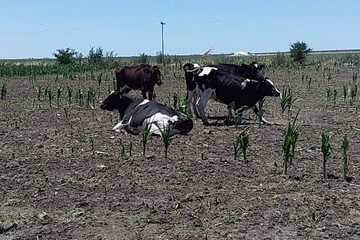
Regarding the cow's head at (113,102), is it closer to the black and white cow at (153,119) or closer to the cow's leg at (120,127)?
the black and white cow at (153,119)

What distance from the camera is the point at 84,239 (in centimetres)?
610

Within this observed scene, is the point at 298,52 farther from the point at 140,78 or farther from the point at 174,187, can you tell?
the point at 174,187

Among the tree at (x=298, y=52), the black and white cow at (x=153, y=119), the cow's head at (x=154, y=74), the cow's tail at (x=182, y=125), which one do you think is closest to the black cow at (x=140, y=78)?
the cow's head at (x=154, y=74)

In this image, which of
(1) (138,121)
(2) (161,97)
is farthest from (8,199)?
(2) (161,97)

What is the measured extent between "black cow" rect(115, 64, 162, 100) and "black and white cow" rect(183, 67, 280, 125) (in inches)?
199

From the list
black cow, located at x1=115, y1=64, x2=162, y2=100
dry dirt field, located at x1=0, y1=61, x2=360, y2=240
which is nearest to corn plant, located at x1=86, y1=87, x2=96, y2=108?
black cow, located at x1=115, y1=64, x2=162, y2=100

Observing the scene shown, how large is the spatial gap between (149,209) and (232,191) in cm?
119

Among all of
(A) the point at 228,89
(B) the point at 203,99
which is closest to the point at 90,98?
(B) the point at 203,99

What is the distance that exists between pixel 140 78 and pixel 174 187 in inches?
471

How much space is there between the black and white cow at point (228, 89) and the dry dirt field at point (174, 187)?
48.0 inches

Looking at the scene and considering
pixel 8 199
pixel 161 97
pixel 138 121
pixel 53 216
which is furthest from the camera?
pixel 161 97

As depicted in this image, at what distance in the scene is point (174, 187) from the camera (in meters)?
7.98

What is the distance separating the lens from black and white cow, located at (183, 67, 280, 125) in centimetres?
1430

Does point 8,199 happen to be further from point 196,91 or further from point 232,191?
point 196,91
